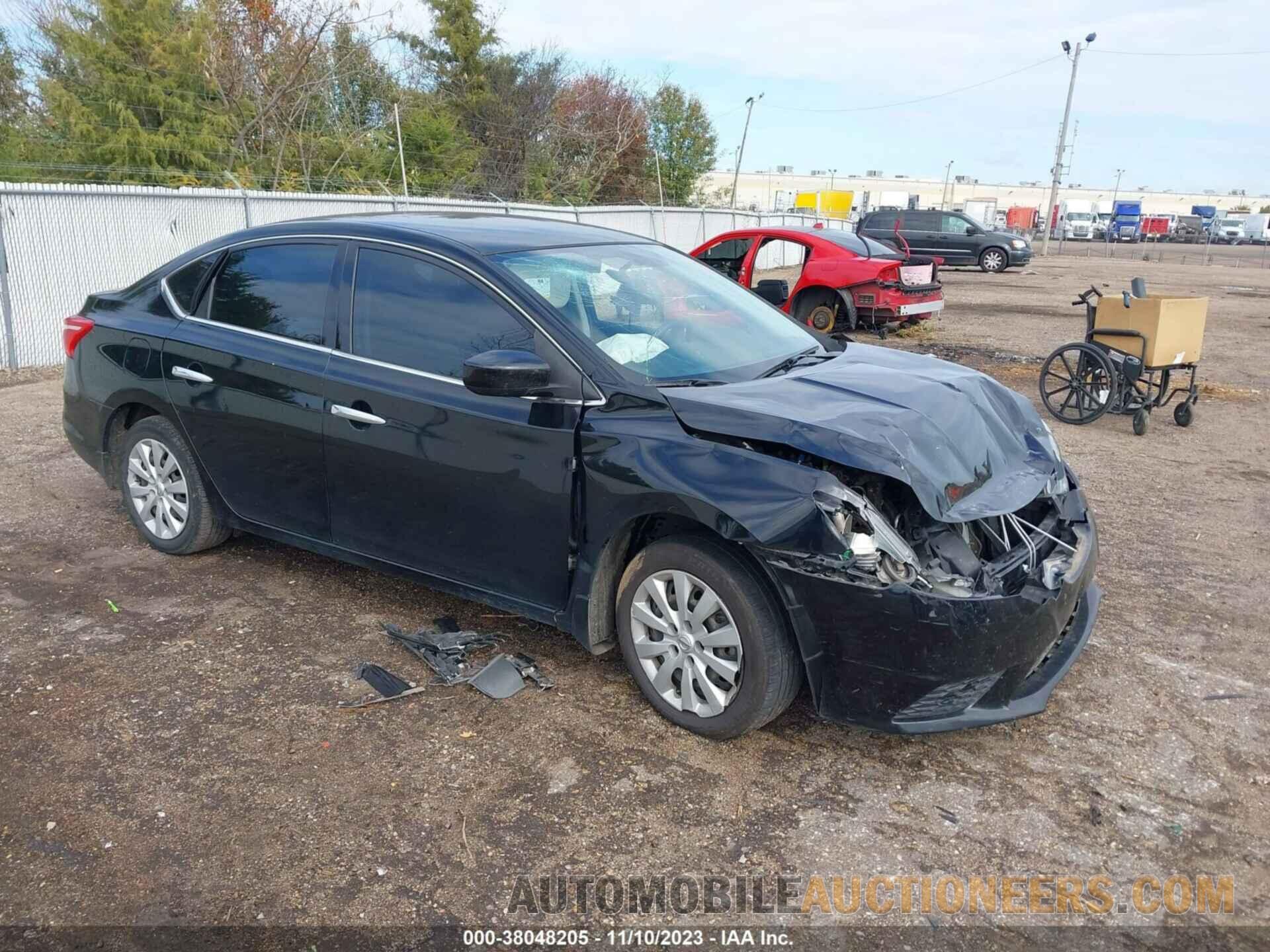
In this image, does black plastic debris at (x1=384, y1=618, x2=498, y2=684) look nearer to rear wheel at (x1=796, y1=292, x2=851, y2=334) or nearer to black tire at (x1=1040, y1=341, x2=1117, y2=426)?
black tire at (x1=1040, y1=341, x2=1117, y2=426)

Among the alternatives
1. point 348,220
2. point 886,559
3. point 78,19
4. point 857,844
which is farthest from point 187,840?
point 78,19

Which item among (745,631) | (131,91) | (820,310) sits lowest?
(745,631)

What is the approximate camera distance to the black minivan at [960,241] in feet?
97.4

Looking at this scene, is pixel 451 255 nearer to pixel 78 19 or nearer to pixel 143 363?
pixel 143 363

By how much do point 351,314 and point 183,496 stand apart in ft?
4.93

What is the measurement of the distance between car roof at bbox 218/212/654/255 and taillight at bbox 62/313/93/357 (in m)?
1.10

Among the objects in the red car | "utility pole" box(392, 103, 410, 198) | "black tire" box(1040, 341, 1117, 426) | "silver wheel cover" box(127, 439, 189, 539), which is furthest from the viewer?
"utility pole" box(392, 103, 410, 198)

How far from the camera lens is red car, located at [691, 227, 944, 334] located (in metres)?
12.8

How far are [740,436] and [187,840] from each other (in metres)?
2.07

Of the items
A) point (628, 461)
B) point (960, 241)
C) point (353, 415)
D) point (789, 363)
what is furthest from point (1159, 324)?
point (960, 241)

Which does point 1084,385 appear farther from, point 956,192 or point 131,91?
point 956,192

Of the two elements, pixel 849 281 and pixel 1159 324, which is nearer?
pixel 1159 324

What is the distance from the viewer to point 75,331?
5.23 metres

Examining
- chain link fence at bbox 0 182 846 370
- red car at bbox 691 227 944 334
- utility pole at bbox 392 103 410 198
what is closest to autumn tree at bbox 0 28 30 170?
utility pole at bbox 392 103 410 198
